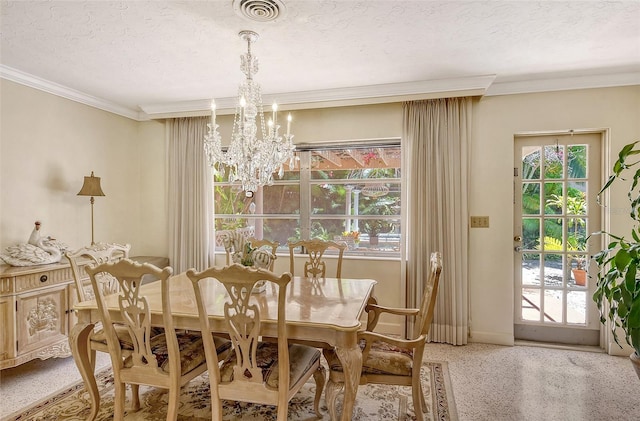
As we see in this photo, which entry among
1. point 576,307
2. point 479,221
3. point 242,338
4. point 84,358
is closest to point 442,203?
point 479,221

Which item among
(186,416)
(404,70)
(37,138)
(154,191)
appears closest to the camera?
(186,416)

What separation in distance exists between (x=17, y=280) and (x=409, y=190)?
3406 mm

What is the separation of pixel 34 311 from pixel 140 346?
1559 millimetres

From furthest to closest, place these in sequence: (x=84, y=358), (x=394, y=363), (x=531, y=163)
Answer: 1. (x=531, y=163)
2. (x=84, y=358)
3. (x=394, y=363)

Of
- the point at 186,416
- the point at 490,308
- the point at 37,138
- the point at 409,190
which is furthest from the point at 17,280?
the point at 490,308

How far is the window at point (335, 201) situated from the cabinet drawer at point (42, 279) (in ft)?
5.32

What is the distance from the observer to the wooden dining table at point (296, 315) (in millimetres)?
1738

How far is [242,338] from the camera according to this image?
Result: 173 centimetres

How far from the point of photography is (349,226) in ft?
12.8

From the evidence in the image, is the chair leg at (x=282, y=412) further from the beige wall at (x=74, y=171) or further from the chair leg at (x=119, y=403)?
the beige wall at (x=74, y=171)

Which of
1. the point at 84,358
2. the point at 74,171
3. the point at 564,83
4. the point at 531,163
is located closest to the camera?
the point at 84,358

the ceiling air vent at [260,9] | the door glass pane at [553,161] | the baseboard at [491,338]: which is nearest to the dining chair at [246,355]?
the ceiling air vent at [260,9]

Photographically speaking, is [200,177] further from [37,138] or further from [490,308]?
[490,308]

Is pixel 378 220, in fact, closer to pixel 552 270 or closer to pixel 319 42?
pixel 552 270
